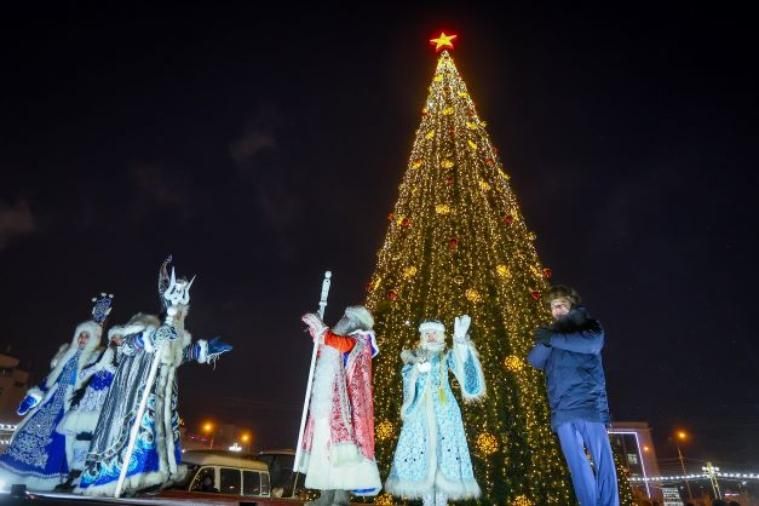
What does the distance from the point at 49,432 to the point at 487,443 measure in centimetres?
705

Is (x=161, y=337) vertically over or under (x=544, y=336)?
over

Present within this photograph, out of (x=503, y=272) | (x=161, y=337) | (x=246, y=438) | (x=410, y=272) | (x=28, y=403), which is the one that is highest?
(x=410, y=272)

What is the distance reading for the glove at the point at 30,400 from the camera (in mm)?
5320

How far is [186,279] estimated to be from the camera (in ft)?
16.2

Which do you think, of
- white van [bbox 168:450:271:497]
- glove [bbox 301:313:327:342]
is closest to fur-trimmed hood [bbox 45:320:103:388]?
white van [bbox 168:450:271:497]

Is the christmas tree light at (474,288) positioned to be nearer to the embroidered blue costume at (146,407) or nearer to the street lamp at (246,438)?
the embroidered blue costume at (146,407)

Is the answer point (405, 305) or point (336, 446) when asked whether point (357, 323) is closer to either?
point (336, 446)

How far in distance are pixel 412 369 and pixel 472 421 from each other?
15.7ft

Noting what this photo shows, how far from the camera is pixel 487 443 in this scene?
8.47 metres

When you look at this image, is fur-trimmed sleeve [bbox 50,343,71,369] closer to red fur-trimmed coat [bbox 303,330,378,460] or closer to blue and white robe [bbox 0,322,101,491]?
blue and white robe [bbox 0,322,101,491]

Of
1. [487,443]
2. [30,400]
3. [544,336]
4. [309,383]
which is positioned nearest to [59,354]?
[30,400]

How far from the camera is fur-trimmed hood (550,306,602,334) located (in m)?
3.25

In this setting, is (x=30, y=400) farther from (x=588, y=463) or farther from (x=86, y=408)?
(x=588, y=463)

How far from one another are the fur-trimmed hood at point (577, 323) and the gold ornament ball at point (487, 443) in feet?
19.4
